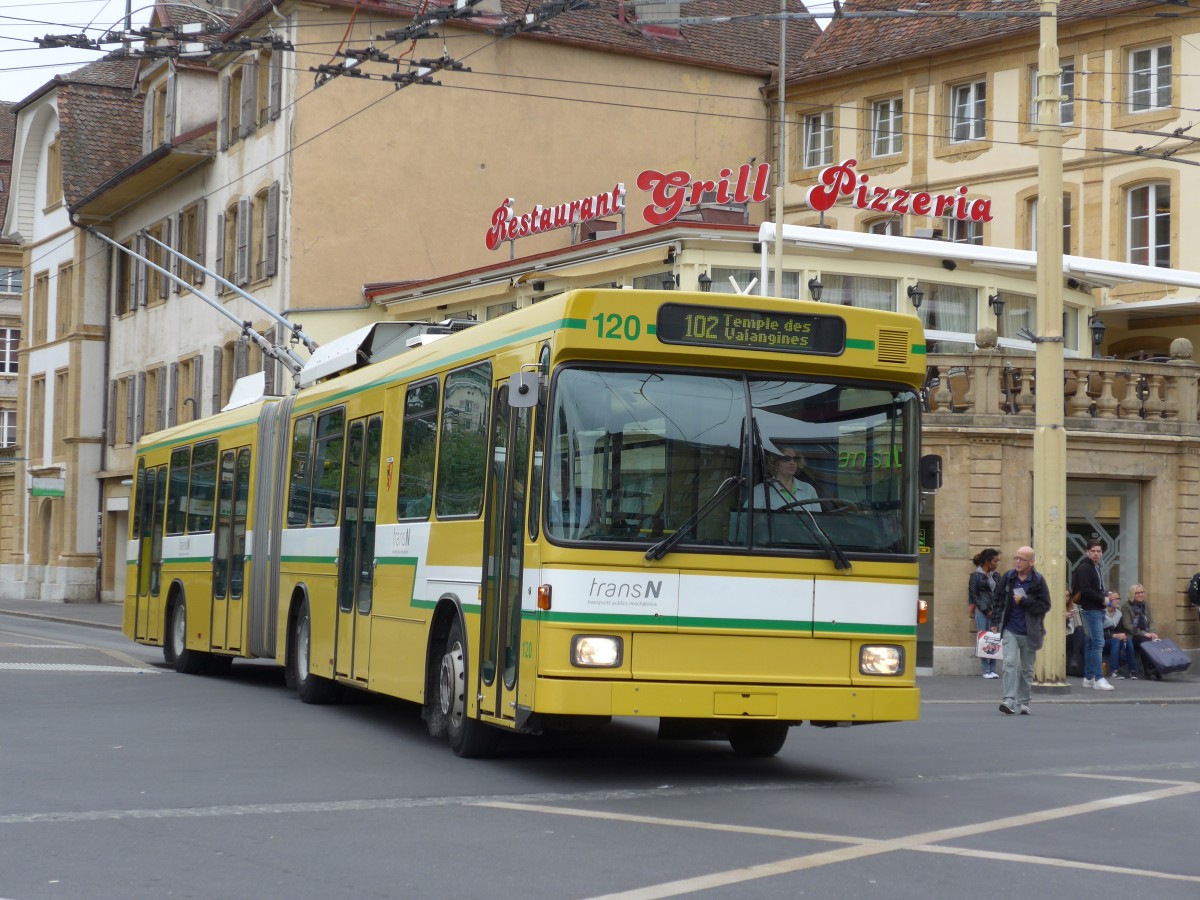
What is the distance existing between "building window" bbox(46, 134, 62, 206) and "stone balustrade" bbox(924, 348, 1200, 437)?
3685cm

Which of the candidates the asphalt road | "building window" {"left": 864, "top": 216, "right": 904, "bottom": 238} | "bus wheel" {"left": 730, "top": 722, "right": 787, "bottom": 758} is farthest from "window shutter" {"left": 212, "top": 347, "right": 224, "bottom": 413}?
"bus wheel" {"left": 730, "top": 722, "right": 787, "bottom": 758}

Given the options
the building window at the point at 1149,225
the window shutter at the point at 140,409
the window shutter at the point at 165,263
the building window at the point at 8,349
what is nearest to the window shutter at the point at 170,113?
the window shutter at the point at 165,263

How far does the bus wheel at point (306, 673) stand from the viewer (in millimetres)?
17016

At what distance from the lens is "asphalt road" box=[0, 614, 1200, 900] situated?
8.00 metres

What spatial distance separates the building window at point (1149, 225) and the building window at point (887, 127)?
249 inches

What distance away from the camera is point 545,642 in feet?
35.5

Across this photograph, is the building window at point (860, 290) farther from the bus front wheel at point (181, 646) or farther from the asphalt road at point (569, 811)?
the asphalt road at point (569, 811)

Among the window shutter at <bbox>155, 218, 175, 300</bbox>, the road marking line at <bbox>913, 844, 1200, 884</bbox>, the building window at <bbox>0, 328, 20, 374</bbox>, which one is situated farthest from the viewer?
the building window at <bbox>0, 328, 20, 374</bbox>

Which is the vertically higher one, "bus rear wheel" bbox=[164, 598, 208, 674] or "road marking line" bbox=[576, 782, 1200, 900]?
"bus rear wheel" bbox=[164, 598, 208, 674]

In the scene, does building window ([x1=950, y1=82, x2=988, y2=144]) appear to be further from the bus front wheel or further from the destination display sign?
the destination display sign

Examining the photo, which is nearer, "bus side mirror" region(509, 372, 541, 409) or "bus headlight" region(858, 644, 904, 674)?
"bus side mirror" region(509, 372, 541, 409)

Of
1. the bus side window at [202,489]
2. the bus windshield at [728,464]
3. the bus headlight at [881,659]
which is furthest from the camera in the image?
the bus side window at [202,489]

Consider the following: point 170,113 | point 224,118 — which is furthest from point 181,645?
point 170,113

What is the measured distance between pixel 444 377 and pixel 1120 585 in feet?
55.1
